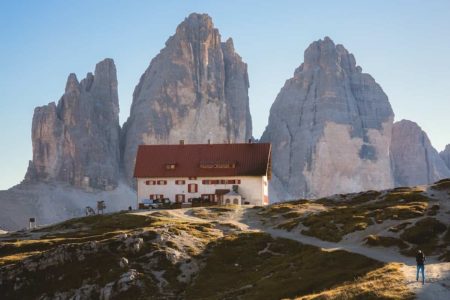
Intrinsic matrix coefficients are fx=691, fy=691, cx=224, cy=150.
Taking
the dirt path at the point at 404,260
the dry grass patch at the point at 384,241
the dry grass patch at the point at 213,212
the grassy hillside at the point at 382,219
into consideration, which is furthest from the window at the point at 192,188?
the dry grass patch at the point at 384,241

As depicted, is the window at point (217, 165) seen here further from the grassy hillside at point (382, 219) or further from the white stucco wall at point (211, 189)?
the grassy hillside at point (382, 219)

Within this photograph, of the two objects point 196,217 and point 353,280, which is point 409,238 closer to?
point 353,280

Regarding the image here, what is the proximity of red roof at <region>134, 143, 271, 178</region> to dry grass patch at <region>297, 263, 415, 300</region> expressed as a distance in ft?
257

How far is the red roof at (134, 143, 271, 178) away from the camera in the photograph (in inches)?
5192

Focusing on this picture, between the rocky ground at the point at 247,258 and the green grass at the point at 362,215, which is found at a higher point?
the green grass at the point at 362,215

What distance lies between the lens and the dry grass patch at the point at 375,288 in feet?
147

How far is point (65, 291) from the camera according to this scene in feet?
228

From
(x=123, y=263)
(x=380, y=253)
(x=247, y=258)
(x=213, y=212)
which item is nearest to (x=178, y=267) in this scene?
(x=123, y=263)

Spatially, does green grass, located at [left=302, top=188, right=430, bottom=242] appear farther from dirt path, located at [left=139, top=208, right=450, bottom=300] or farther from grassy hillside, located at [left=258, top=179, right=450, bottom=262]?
dirt path, located at [left=139, top=208, right=450, bottom=300]

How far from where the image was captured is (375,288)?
4694cm

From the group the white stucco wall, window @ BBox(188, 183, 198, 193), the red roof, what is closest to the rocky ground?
the white stucco wall

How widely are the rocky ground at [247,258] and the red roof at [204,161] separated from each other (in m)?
33.9

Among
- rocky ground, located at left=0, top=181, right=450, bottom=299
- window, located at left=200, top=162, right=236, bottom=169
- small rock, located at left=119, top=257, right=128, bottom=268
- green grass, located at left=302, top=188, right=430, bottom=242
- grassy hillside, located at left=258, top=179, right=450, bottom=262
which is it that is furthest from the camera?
window, located at left=200, top=162, right=236, bottom=169

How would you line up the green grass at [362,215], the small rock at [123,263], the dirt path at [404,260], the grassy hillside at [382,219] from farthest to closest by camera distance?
the green grass at [362,215], the small rock at [123,263], the grassy hillside at [382,219], the dirt path at [404,260]
